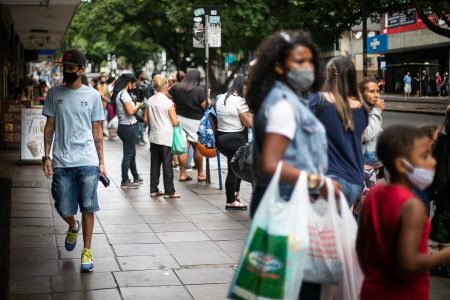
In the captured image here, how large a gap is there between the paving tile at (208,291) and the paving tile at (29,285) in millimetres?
1133

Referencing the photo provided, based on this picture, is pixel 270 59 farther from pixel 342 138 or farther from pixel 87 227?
pixel 87 227

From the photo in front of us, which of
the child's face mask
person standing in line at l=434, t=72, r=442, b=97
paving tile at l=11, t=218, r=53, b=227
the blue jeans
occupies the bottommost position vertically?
paving tile at l=11, t=218, r=53, b=227

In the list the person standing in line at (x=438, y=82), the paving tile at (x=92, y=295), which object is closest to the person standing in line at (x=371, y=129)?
the paving tile at (x=92, y=295)

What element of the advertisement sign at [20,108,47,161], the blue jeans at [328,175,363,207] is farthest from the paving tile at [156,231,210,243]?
the advertisement sign at [20,108,47,161]

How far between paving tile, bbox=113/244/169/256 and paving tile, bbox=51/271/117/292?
0.79m

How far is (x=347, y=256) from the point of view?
3.68 metres

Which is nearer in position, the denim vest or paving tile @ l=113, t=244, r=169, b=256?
the denim vest

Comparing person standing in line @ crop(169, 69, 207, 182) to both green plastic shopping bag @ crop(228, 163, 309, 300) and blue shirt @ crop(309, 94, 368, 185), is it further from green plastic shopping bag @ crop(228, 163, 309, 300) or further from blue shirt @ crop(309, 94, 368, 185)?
green plastic shopping bag @ crop(228, 163, 309, 300)

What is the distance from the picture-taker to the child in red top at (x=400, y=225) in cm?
319

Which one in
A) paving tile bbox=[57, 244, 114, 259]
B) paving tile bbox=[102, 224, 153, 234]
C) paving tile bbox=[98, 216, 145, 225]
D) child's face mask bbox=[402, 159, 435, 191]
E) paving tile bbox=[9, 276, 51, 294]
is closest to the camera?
child's face mask bbox=[402, 159, 435, 191]

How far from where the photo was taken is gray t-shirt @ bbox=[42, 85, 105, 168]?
6379 mm

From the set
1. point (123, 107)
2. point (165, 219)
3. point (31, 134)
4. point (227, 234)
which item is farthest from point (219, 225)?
point (31, 134)

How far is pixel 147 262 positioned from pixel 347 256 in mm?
3476

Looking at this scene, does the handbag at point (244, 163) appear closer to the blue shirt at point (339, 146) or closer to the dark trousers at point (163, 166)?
the dark trousers at point (163, 166)
